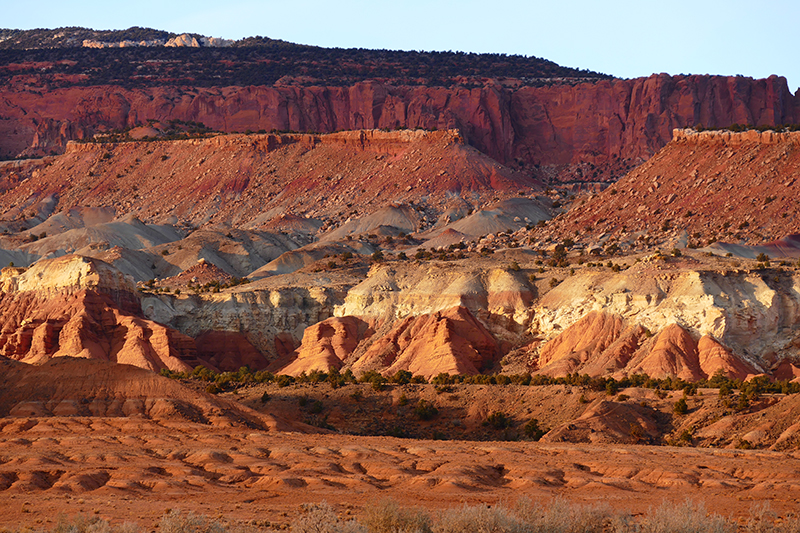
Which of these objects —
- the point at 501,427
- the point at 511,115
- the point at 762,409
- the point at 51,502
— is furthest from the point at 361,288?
the point at 511,115

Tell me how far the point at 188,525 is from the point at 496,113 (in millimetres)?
146807

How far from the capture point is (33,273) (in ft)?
305

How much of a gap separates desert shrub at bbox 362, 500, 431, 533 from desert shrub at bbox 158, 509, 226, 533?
3749mm

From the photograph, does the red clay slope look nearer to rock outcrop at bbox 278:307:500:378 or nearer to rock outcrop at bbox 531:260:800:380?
rock outcrop at bbox 278:307:500:378

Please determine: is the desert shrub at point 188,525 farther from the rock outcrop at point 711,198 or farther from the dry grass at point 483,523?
the rock outcrop at point 711,198

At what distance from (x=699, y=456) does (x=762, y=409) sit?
8754mm

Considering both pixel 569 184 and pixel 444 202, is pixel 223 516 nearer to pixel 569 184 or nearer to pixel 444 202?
pixel 444 202

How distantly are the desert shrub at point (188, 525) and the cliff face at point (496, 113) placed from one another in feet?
442

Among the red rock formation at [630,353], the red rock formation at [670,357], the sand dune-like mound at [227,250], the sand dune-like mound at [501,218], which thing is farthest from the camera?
the sand dune-like mound at [501,218]

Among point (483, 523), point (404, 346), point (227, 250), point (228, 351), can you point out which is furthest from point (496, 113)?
point (483, 523)

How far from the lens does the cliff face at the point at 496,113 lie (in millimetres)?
172250

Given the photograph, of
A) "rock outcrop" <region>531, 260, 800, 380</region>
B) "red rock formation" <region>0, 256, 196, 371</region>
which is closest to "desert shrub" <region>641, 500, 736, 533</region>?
"rock outcrop" <region>531, 260, 800, 380</region>

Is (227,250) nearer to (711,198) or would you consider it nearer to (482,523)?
(711,198)

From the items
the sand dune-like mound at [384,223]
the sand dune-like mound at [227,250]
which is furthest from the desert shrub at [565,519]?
the sand dune-like mound at [384,223]
